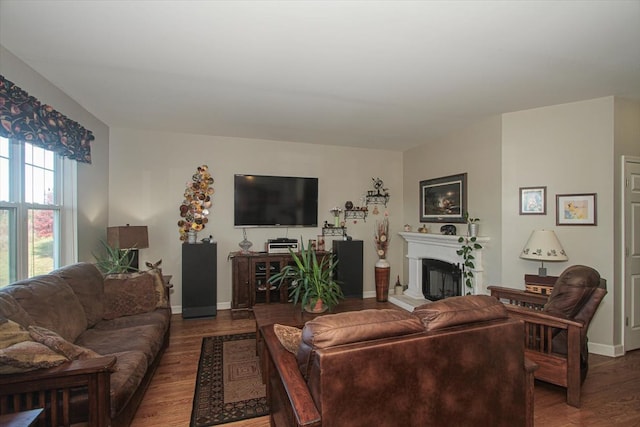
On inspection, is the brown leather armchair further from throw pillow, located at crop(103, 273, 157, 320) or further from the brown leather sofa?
throw pillow, located at crop(103, 273, 157, 320)

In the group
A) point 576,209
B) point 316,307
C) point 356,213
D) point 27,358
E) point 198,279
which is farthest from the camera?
point 356,213

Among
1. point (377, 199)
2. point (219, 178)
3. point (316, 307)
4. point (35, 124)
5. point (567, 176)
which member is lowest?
point (316, 307)

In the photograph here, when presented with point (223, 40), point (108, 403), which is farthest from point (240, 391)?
point (223, 40)

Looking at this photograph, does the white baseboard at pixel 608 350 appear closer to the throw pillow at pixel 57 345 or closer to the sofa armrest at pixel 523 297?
the sofa armrest at pixel 523 297

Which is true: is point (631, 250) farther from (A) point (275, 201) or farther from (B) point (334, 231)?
(A) point (275, 201)

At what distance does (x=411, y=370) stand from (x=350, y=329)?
33 centimetres

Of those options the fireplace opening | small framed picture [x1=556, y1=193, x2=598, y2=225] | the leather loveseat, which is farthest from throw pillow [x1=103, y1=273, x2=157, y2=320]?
small framed picture [x1=556, y1=193, x2=598, y2=225]

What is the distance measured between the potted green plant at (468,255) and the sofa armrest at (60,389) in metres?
3.67

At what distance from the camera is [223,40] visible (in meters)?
1.97

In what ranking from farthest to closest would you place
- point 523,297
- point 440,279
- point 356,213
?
point 356,213 → point 440,279 → point 523,297

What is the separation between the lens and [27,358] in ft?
4.57

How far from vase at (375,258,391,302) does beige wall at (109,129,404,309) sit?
24 cm

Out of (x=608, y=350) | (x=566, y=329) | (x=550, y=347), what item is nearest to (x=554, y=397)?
(x=550, y=347)

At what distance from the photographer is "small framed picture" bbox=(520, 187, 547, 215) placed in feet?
10.6
